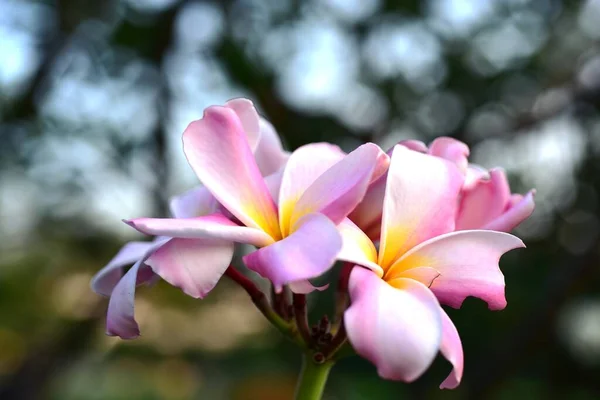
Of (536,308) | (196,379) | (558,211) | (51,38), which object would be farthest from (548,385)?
(196,379)

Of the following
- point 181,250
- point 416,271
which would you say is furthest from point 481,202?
point 181,250

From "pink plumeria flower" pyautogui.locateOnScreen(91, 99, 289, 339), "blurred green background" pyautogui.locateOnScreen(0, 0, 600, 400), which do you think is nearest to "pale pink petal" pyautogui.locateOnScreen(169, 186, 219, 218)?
→ "pink plumeria flower" pyautogui.locateOnScreen(91, 99, 289, 339)

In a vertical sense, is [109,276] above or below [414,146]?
below

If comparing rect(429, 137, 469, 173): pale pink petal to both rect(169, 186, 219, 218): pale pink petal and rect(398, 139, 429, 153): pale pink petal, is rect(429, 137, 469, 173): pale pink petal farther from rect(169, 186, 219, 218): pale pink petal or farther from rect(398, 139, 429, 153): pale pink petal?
rect(169, 186, 219, 218): pale pink petal

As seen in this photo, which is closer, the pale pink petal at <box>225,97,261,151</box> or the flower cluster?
the flower cluster

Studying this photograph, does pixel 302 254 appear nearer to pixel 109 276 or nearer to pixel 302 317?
pixel 302 317

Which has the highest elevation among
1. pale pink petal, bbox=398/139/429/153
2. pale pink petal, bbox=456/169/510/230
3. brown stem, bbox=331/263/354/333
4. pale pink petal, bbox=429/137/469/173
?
pale pink petal, bbox=398/139/429/153

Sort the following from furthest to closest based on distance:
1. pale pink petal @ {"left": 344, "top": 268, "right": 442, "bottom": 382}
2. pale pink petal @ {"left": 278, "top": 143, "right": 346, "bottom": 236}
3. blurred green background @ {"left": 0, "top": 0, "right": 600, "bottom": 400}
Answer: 1. blurred green background @ {"left": 0, "top": 0, "right": 600, "bottom": 400}
2. pale pink petal @ {"left": 278, "top": 143, "right": 346, "bottom": 236}
3. pale pink petal @ {"left": 344, "top": 268, "right": 442, "bottom": 382}
